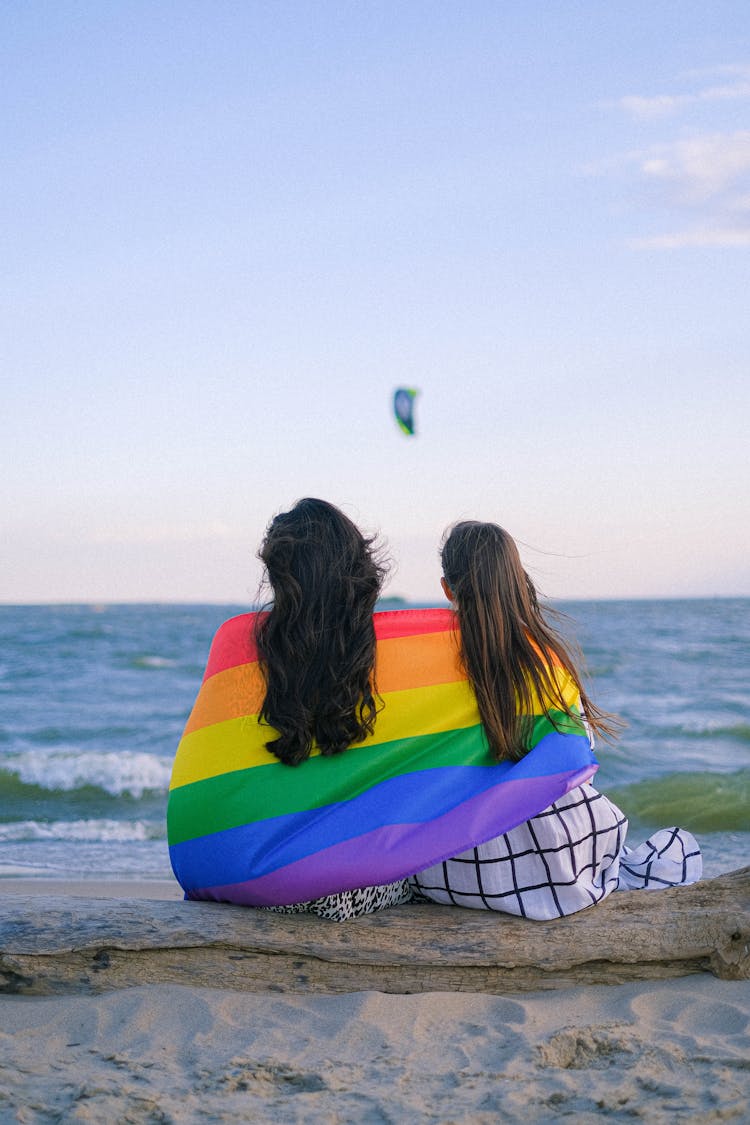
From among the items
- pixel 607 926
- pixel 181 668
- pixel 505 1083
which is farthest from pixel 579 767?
pixel 181 668

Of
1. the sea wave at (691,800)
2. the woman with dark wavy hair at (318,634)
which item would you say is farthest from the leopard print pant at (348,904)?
the sea wave at (691,800)

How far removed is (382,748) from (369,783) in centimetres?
11

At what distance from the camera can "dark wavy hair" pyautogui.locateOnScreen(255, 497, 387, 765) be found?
9.28ft

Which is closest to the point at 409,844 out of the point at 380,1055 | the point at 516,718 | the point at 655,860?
the point at 516,718

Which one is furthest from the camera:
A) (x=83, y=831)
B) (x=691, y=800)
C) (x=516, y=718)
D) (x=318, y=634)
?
(x=691, y=800)

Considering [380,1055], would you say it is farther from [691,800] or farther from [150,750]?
[150,750]

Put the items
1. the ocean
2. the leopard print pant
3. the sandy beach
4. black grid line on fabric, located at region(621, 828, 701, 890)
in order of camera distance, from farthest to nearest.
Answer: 1. the ocean
2. black grid line on fabric, located at region(621, 828, 701, 890)
3. the leopard print pant
4. the sandy beach

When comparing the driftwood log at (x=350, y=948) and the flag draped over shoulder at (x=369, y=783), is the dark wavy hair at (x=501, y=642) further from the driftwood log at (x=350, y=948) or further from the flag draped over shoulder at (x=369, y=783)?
the driftwood log at (x=350, y=948)

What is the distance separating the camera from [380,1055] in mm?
2434

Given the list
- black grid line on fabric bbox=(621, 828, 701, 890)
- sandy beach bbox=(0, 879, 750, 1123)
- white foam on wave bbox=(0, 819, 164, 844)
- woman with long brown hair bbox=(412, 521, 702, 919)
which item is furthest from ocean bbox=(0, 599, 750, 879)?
sandy beach bbox=(0, 879, 750, 1123)

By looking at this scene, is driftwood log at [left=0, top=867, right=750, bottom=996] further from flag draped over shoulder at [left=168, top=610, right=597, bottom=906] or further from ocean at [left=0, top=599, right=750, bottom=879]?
ocean at [left=0, top=599, right=750, bottom=879]

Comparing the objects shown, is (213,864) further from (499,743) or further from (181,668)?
(181,668)

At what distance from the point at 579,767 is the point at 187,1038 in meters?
1.31

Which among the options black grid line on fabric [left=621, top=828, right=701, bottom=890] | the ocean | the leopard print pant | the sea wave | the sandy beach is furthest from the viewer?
the sea wave
